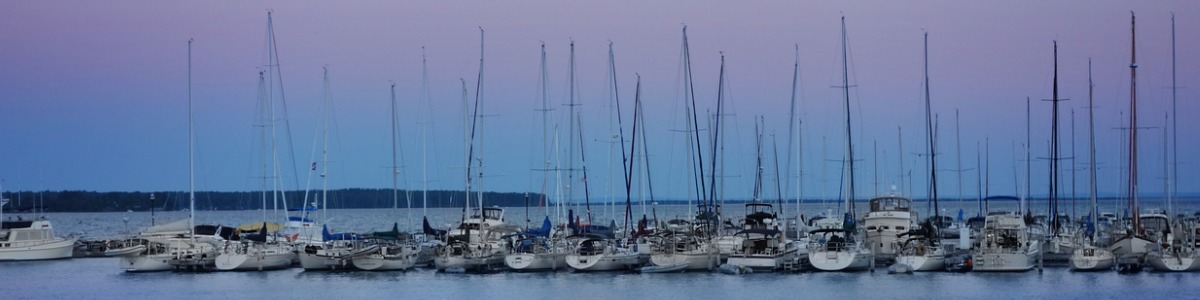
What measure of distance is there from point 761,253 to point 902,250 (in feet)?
18.0

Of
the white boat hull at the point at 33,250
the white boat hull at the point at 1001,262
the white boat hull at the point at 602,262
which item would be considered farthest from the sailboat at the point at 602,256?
the white boat hull at the point at 33,250

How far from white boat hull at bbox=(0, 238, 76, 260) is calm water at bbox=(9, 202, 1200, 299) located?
12185mm

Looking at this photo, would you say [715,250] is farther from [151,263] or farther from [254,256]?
[151,263]

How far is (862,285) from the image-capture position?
168 ft

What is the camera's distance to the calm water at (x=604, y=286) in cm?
4862

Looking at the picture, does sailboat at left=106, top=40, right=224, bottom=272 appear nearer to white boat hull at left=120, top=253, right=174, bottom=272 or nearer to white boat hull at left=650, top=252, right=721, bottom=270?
white boat hull at left=120, top=253, right=174, bottom=272

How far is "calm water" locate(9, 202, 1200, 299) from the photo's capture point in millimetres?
48625

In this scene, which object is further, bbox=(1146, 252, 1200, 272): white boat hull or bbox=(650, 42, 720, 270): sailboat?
bbox=(650, 42, 720, 270): sailboat

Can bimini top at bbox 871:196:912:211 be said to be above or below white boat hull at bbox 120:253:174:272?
above

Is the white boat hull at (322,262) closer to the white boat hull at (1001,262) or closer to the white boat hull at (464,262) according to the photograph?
the white boat hull at (464,262)

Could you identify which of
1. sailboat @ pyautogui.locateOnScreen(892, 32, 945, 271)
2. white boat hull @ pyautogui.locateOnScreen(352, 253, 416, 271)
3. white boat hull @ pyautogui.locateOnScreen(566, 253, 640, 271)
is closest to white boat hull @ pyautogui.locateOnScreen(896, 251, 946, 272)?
sailboat @ pyautogui.locateOnScreen(892, 32, 945, 271)

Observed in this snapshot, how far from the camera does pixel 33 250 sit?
72125 millimetres

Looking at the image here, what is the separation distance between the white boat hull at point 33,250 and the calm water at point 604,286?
1218 cm

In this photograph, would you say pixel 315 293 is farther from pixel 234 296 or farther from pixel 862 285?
pixel 862 285
